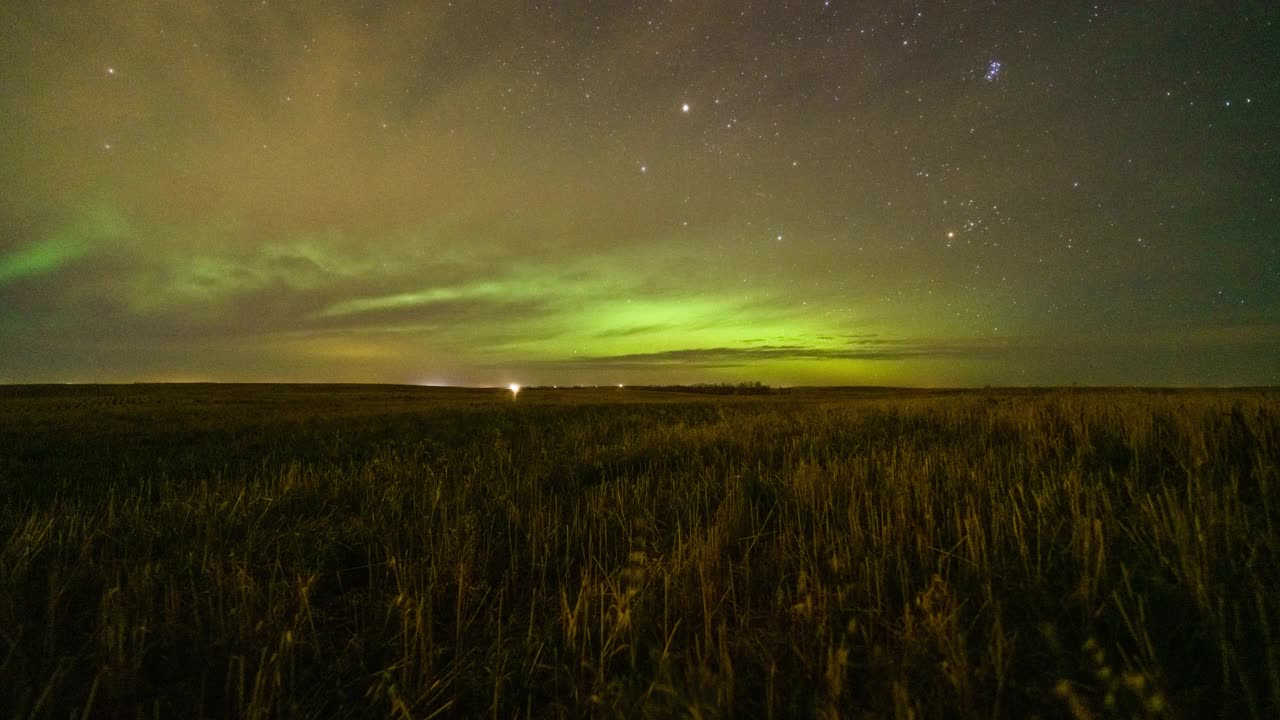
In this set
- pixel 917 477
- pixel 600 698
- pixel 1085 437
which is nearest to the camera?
pixel 600 698

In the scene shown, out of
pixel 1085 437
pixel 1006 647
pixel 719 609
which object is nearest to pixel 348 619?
pixel 719 609

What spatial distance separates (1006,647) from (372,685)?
226 cm

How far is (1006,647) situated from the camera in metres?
1.78

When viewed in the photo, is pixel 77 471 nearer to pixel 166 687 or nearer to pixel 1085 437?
pixel 166 687

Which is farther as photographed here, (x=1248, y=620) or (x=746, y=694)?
(x=1248, y=620)

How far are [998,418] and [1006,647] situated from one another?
376 inches

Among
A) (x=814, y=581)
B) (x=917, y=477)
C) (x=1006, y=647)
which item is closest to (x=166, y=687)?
(x=814, y=581)

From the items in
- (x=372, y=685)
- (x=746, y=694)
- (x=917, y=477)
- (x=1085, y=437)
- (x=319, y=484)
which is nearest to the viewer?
(x=746, y=694)

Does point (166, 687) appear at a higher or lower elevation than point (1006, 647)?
lower

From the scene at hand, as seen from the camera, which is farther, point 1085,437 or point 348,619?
point 1085,437

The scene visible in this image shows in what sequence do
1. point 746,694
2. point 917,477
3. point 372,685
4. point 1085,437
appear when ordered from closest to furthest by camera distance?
point 746,694
point 372,685
point 917,477
point 1085,437

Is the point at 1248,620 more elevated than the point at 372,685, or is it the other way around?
the point at 1248,620

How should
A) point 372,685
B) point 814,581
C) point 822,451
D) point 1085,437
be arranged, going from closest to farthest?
point 372,685 → point 814,581 → point 1085,437 → point 822,451

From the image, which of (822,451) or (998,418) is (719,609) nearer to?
(822,451)
